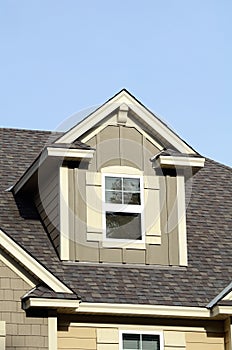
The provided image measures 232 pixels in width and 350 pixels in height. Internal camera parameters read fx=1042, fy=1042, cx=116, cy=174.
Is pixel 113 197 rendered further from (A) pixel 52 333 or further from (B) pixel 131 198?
(A) pixel 52 333

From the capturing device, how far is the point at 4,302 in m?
16.5

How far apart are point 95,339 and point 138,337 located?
0.74 metres

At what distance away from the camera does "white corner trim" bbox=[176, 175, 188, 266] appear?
60.5 ft

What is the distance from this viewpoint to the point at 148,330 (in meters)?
17.1

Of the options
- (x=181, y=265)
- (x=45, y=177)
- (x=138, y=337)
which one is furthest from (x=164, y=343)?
(x=45, y=177)

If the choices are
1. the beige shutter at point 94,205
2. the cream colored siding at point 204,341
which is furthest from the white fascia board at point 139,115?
the cream colored siding at point 204,341

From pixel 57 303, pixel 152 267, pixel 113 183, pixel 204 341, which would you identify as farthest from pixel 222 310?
pixel 113 183

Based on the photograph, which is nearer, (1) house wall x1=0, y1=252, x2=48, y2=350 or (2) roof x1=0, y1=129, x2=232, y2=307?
(1) house wall x1=0, y1=252, x2=48, y2=350

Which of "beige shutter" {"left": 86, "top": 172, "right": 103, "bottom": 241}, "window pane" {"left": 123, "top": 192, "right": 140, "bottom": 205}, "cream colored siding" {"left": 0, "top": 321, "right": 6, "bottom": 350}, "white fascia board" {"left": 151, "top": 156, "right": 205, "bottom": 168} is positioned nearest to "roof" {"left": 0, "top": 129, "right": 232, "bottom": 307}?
"beige shutter" {"left": 86, "top": 172, "right": 103, "bottom": 241}

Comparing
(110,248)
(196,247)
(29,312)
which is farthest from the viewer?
(196,247)

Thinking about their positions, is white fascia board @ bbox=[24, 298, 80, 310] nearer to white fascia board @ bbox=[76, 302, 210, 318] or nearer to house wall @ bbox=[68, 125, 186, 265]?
white fascia board @ bbox=[76, 302, 210, 318]

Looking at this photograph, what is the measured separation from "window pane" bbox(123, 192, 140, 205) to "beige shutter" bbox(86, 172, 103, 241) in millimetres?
472

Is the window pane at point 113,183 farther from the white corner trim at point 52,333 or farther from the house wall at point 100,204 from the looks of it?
the white corner trim at point 52,333

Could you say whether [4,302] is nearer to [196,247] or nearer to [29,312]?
[29,312]
